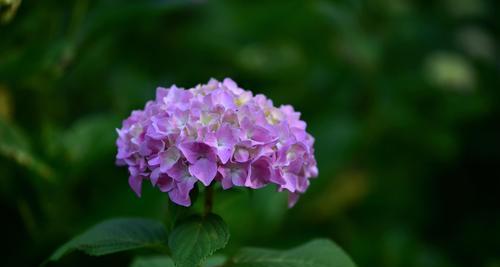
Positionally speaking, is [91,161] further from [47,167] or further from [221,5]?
[221,5]

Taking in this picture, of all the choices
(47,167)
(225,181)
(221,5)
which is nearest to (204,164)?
(225,181)

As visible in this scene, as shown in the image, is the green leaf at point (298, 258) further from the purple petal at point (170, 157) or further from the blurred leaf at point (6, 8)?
the blurred leaf at point (6, 8)

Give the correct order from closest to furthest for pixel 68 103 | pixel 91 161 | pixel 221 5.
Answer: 1. pixel 91 161
2. pixel 68 103
3. pixel 221 5

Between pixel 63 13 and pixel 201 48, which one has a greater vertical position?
pixel 63 13

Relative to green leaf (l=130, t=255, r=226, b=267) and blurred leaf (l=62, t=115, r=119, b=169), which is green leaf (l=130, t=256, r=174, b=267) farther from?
blurred leaf (l=62, t=115, r=119, b=169)

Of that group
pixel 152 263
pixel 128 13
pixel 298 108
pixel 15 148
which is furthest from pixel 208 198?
pixel 298 108

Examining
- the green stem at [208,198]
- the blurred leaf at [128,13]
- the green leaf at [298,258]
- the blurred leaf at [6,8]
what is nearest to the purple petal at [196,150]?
the green stem at [208,198]
